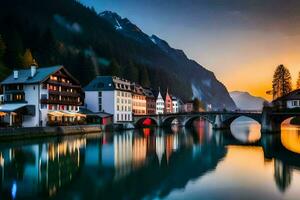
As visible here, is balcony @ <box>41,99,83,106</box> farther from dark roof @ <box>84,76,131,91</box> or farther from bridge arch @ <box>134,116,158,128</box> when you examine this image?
bridge arch @ <box>134,116,158,128</box>

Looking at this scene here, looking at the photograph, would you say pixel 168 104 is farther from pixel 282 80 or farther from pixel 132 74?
pixel 282 80

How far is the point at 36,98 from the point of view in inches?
3132

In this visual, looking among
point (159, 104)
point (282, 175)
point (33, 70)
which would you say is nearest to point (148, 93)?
point (159, 104)

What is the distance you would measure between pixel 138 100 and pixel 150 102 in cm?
1649

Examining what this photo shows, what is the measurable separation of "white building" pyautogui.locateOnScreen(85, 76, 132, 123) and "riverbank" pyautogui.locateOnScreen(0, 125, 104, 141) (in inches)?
521

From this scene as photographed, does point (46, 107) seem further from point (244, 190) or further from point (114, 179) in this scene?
point (244, 190)

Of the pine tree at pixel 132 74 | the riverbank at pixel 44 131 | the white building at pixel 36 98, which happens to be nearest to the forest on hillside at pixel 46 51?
the pine tree at pixel 132 74

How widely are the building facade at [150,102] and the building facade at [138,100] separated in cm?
387

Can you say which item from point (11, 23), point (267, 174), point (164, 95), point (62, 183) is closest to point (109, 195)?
point (62, 183)

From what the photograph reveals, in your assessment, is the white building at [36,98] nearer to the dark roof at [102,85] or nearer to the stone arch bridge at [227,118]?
the dark roof at [102,85]

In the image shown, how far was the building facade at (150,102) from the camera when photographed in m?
145

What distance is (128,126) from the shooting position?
361ft

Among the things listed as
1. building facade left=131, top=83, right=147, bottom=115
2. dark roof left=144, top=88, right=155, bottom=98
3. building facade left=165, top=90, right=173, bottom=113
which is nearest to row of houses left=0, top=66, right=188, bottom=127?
building facade left=131, top=83, right=147, bottom=115

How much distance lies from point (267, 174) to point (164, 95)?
13538 centimetres
